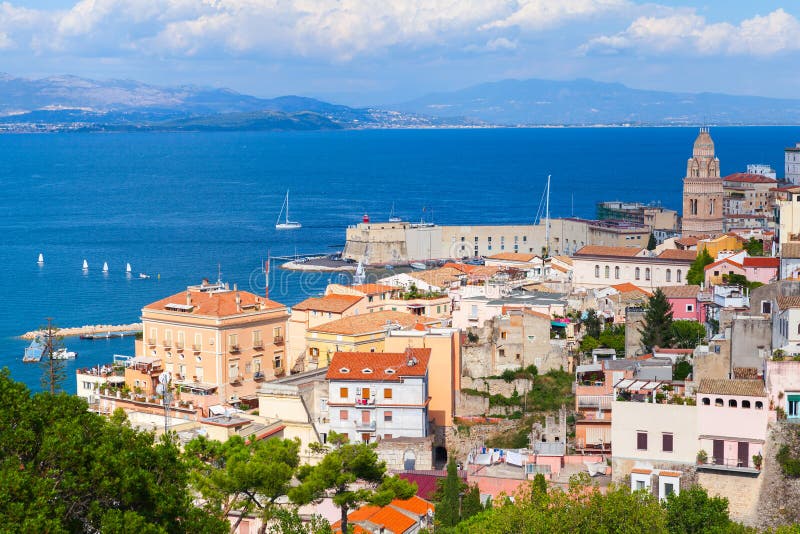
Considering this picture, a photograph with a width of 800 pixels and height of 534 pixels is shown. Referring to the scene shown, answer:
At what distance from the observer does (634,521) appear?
20859 mm

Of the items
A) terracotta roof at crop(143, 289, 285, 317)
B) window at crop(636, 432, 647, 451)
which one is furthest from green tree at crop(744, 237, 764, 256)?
window at crop(636, 432, 647, 451)

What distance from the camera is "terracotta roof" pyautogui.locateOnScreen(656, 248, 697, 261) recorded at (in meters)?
51.6

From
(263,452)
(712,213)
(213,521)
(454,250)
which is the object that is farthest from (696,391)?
(454,250)

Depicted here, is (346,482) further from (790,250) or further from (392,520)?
(790,250)

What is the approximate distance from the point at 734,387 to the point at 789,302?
3315mm

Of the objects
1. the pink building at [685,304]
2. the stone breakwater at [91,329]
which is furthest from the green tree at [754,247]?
the stone breakwater at [91,329]

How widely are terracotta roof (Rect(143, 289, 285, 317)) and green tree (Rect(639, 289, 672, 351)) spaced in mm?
11048

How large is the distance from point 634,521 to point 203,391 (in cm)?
1809

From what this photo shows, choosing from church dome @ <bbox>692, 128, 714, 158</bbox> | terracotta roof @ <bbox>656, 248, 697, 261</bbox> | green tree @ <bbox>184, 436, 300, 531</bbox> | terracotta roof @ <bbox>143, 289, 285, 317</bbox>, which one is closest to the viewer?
green tree @ <bbox>184, 436, 300, 531</bbox>

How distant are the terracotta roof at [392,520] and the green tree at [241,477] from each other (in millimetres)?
2757

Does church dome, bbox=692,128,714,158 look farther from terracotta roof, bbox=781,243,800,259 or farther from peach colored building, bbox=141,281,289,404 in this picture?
peach colored building, bbox=141,281,289,404

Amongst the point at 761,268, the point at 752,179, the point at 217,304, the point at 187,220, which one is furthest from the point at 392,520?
the point at 187,220

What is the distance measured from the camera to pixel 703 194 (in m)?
61.9

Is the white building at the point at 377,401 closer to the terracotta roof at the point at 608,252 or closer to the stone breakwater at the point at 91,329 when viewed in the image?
the terracotta roof at the point at 608,252
